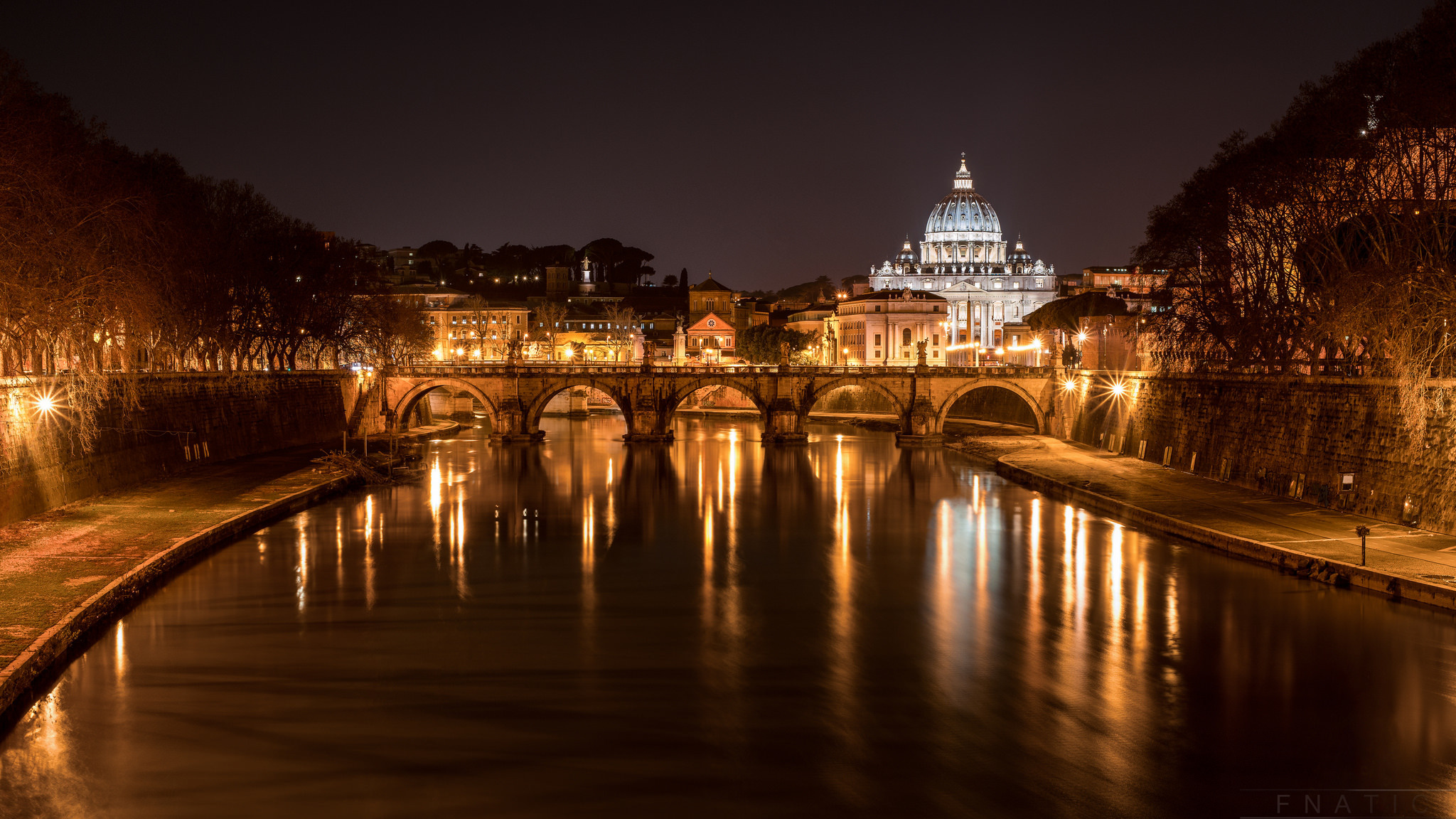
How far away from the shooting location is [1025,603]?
28031mm

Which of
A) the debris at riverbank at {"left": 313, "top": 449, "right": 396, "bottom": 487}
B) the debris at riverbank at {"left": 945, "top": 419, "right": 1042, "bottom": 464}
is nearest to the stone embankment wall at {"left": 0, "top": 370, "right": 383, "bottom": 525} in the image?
the debris at riverbank at {"left": 313, "top": 449, "right": 396, "bottom": 487}

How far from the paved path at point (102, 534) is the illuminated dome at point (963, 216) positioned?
147 metres

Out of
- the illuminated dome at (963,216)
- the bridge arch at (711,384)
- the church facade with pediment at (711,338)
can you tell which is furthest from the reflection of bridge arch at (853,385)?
the illuminated dome at (963,216)

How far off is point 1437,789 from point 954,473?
3699 centimetres

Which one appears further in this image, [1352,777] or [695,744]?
[695,744]

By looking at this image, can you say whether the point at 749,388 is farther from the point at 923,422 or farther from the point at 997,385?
the point at 997,385

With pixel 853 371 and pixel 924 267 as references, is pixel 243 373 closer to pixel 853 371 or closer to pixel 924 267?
pixel 853 371

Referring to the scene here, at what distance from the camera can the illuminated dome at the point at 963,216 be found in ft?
590

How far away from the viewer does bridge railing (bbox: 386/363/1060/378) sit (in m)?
67.0

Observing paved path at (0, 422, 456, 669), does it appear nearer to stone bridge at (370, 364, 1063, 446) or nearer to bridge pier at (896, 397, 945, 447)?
stone bridge at (370, 364, 1063, 446)

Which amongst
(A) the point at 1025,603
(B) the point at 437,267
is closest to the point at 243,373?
(A) the point at 1025,603

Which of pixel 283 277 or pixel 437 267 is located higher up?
pixel 437 267

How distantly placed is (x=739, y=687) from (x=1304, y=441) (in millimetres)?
22533

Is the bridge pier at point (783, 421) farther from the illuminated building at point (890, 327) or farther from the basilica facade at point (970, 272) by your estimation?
the basilica facade at point (970, 272)
